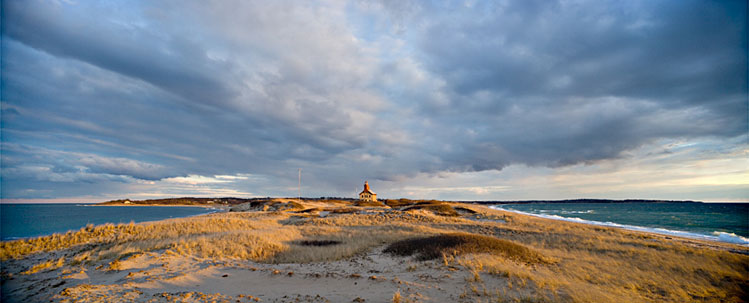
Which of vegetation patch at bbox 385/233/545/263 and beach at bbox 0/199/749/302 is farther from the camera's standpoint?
Result: vegetation patch at bbox 385/233/545/263

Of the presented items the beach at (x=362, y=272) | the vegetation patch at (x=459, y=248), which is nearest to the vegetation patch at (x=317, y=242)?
the beach at (x=362, y=272)

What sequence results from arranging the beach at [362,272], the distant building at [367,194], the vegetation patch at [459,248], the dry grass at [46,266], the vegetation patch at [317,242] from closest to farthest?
the beach at [362,272] < the dry grass at [46,266] < the vegetation patch at [459,248] < the vegetation patch at [317,242] < the distant building at [367,194]

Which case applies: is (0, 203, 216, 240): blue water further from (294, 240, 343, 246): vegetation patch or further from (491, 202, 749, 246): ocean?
(491, 202, 749, 246): ocean

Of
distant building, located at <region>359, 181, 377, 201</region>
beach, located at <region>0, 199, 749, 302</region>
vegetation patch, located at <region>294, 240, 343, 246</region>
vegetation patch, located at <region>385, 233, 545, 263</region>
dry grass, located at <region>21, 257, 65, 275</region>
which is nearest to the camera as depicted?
beach, located at <region>0, 199, 749, 302</region>

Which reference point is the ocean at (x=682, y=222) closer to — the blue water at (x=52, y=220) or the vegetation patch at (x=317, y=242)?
the vegetation patch at (x=317, y=242)

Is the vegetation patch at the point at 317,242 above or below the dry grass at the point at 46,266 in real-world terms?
below

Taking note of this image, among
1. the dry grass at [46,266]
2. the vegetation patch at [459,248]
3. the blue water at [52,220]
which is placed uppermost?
the vegetation patch at [459,248]

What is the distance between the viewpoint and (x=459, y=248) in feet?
45.5

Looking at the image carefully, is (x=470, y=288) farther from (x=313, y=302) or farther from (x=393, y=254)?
(x=393, y=254)

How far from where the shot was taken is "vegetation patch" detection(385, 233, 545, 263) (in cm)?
1343

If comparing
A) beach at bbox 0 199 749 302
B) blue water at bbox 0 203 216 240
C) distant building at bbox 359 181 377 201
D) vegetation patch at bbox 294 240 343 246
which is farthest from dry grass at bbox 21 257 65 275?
distant building at bbox 359 181 377 201

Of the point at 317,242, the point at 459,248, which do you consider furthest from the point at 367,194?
the point at 459,248

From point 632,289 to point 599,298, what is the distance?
142 inches

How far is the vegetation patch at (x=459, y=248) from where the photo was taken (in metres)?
13.4
